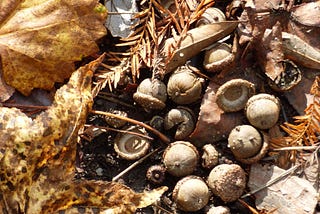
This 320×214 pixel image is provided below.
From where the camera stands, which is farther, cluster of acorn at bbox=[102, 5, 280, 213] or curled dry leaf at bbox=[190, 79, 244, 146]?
curled dry leaf at bbox=[190, 79, 244, 146]

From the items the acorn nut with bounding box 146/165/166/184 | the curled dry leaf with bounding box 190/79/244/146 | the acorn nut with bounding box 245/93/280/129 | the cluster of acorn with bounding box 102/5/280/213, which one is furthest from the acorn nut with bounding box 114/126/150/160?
the acorn nut with bounding box 245/93/280/129

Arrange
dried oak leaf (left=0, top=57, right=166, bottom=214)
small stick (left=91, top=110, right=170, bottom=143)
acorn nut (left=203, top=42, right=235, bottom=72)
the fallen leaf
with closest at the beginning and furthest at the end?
1. dried oak leaf (left=0, top=57, right=166, bottom=214)
2. the fallen leaf
3. acorn nut (left=203, top=42, right=235, bottom=72)
4. small stick (left=91, top=110, right=170, bottom=143)

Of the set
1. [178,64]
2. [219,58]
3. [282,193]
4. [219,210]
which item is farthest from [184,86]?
[282,193]

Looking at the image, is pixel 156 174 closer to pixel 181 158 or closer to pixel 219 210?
pixel 181 158

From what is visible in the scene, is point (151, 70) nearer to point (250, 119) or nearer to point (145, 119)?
point (145, 119)

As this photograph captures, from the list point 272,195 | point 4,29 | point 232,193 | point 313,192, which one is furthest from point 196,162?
point 4,29

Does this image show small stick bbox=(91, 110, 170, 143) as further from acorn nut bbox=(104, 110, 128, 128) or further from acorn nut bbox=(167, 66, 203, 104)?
acorn nut bbox=(167, 66, 203, 104)

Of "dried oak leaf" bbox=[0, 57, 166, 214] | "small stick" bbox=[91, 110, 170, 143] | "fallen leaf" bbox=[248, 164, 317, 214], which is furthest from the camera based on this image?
"small stick" bbox=[91, 110, 170, 143]
